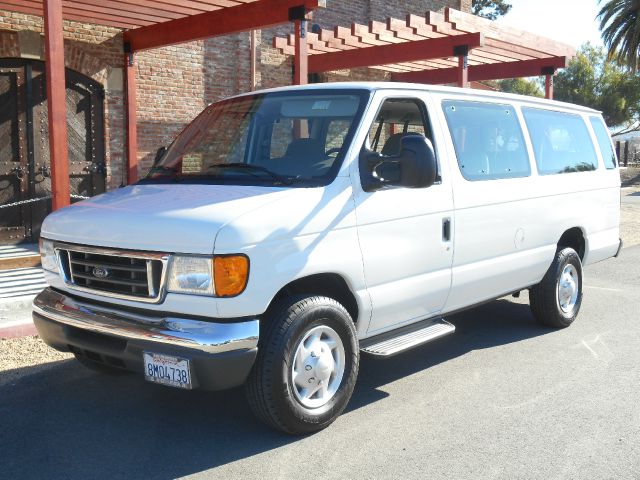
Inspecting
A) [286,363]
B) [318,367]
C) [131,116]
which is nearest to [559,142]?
[318,367]

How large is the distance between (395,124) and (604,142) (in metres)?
3.19

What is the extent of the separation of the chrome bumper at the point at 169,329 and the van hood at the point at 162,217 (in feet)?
1.29

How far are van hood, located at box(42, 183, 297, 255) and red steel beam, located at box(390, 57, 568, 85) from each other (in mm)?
12849

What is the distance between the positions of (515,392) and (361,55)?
35.6 feet

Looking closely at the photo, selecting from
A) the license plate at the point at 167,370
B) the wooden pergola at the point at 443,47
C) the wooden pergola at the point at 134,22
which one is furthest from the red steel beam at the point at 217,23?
the license plate at the point at 167,370

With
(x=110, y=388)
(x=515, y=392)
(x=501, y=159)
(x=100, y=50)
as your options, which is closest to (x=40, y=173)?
(x=100, y=50)

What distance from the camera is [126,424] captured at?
4.40m

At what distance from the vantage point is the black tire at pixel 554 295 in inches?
255

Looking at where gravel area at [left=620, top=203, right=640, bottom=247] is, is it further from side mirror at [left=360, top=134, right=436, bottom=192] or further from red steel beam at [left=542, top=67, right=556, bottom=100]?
side mirror at [left=360, top=134, right=436, bottom=192]

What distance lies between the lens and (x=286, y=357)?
154 inches

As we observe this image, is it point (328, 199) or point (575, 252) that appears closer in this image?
point (328, 199)

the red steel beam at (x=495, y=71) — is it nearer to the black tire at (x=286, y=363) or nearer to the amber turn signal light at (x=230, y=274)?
the black tire at (x=286, y=363)

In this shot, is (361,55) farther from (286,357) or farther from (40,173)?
(286,357)

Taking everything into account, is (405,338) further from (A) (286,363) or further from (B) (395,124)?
(B) (395,124)
